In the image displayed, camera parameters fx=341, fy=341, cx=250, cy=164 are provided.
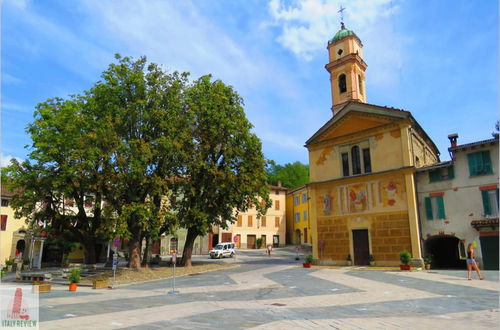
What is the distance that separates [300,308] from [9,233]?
36540mm

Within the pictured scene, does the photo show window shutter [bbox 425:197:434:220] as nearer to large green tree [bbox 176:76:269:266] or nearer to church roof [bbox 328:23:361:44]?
large green tree [bbox 176:76:269:266]

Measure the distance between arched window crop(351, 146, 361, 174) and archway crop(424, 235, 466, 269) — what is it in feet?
23.8

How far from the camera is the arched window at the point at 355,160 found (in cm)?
2758

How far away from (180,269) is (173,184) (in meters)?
6.46

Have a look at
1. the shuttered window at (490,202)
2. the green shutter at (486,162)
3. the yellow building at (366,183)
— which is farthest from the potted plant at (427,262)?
the green shutter at (486,162)

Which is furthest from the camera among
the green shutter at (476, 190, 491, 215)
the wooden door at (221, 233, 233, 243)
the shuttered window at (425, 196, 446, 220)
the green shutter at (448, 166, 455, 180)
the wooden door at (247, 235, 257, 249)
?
the wooden door at (247, 235, 257, 249)

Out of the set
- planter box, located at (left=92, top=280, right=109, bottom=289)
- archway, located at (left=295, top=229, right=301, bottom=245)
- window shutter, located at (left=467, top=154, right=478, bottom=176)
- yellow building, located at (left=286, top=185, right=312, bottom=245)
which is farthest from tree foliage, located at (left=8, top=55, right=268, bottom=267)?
archway, located at (left=295, top=229, right=301, bottom=245)

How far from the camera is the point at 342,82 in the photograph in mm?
34188

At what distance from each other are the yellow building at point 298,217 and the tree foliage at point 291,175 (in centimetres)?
1129

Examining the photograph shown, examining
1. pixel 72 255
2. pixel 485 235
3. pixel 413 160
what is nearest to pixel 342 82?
pixel 413 160

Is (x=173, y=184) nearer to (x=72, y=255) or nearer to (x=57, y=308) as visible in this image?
(x=57, y=308)

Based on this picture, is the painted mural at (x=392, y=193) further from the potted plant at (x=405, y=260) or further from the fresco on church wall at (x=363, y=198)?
the potted plant at (x=405, y=260)

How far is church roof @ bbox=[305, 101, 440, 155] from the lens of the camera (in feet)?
83.6

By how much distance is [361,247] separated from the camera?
26328mm
